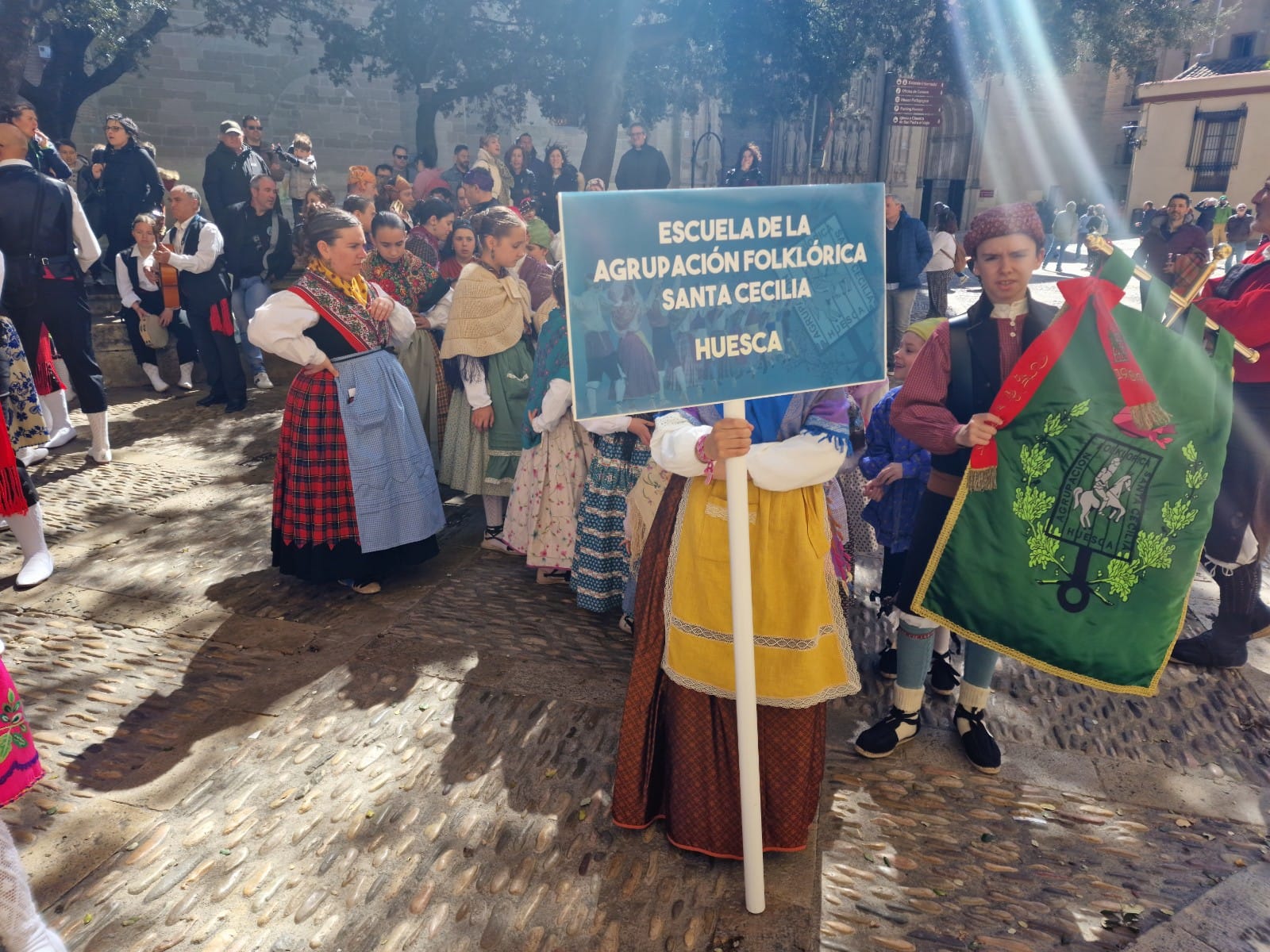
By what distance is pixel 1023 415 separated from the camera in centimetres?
292

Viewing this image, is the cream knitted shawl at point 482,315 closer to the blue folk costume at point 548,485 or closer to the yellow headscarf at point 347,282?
the blue folk costume at point 548,485

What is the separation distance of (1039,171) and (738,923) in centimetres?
3618

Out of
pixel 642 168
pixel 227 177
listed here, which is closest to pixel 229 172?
pixel 227 177

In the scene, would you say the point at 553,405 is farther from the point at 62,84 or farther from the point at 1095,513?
the point at 62,84

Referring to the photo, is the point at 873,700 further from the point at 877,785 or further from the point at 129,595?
the point at 129,595

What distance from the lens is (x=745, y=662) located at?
2.36 metres

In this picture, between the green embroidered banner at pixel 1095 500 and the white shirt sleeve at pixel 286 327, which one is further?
the white shirt sleeve at pixel 286 327

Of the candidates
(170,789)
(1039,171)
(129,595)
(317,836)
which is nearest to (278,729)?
(170,789)

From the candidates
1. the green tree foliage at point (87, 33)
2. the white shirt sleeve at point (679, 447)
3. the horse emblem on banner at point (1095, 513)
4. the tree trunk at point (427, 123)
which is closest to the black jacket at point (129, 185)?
the green tree foliage at point (87, 33)

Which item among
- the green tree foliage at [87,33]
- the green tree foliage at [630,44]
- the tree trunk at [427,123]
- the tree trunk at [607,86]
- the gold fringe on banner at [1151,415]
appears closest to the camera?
the gold fringe on banner at [1151,415]

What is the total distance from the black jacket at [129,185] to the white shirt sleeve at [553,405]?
692 centimetres

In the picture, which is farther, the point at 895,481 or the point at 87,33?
the point at 87,33

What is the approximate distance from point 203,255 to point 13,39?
22.9 feet

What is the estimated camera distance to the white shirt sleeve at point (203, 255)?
297 inches
